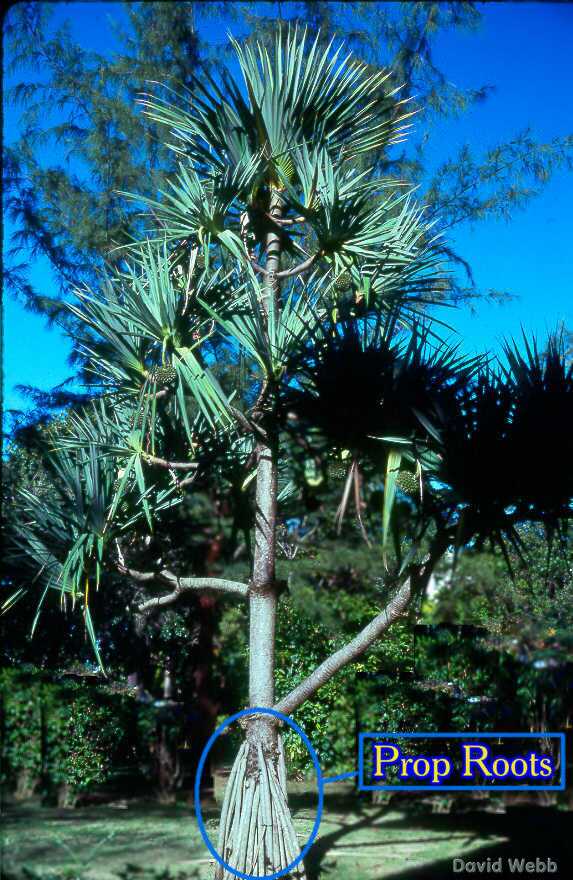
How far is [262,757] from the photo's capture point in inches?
150

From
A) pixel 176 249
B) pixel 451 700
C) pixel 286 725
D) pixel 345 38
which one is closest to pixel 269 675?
pixel 286 725

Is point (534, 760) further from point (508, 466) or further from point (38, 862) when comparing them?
point (38, 862)

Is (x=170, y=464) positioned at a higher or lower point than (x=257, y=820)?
higher

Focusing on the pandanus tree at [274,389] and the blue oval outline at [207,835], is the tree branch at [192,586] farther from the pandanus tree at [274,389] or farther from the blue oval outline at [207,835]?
the blue oval outline at [207,835]

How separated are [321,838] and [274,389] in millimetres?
2210

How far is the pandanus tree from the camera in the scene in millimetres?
3500

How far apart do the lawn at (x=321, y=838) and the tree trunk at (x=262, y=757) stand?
312 mm

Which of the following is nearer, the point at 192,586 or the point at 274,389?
the point at 274,389

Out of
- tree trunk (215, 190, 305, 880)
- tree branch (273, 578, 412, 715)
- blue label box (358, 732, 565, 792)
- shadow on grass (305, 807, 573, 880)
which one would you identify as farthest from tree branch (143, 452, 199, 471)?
shadow on grass (305, 807, 573, 880)

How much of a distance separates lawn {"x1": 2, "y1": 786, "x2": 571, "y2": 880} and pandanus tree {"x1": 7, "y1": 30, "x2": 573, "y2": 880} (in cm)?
38

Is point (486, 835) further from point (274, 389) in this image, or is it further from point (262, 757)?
point (274, 389)

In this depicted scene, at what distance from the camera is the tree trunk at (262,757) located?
371 centimetres

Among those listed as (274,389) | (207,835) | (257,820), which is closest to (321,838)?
(207,835)

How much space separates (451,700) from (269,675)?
4.27 feet
